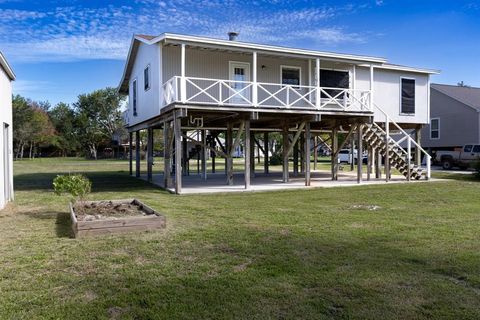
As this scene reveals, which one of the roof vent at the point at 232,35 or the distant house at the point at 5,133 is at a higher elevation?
the roof vent at the point at 232,35

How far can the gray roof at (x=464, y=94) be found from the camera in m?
30.8

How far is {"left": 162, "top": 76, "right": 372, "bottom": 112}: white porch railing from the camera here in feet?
46.0

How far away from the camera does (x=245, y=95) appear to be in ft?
54.5

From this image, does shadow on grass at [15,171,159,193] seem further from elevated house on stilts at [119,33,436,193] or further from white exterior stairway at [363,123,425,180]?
white exterior stairway at [363,123,425,180]

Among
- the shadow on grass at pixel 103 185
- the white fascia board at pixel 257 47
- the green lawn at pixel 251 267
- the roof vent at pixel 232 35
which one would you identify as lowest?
the green lawn at pixel 251 267

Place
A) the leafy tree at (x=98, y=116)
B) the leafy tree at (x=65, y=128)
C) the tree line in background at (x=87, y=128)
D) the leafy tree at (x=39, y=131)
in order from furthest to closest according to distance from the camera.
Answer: the leafy tree at (x=65, y=128) < the leafy tree at (x=98, y=116) < the tree line in background at (x=87, y=128) < the leafy tree at (x=39, y=131)

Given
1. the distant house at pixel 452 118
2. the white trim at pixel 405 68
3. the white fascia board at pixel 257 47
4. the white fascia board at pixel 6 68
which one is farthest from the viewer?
the distant house at pixel 452 118

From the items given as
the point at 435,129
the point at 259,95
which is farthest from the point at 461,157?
the point at 259,95

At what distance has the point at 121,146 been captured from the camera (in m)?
62.9

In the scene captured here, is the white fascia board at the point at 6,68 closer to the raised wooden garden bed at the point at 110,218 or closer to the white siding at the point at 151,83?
the raised wooden garden bed at the point at 110,218

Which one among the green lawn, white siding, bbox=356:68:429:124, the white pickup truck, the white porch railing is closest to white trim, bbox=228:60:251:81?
the white porch railing

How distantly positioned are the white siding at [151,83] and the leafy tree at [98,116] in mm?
41867

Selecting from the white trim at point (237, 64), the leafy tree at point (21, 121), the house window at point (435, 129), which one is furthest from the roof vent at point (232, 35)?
the leafy tree at point (21, 121)

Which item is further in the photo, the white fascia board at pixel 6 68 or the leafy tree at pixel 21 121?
the leafy tree at pixel 21 121
